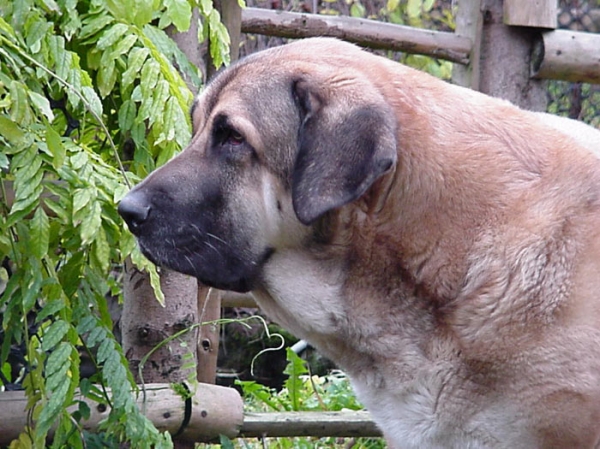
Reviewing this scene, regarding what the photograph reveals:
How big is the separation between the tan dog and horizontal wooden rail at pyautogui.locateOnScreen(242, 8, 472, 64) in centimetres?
250

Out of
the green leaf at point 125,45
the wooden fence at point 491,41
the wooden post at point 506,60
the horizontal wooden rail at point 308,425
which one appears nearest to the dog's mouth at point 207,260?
the green leaf at point 125,45

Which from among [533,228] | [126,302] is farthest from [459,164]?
[126,302]

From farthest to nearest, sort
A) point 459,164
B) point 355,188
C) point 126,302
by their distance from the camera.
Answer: point 126,302
point 459,164
point 355,188

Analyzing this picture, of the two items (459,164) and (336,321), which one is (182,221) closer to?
(336,321)

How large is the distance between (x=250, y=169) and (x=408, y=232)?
53 centimetres

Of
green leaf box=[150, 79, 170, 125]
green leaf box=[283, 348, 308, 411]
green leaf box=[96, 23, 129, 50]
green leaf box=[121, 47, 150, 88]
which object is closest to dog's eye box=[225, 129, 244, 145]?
green leaf box=[150, 79, 170, 125]

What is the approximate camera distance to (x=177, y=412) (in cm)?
415

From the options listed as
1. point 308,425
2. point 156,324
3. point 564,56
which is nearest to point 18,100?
point 156,324

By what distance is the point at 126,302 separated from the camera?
4203 millimetres

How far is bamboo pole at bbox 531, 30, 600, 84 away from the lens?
6234mm

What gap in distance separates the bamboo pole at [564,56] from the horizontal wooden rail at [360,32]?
0.45m

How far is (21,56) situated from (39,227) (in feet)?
1.82

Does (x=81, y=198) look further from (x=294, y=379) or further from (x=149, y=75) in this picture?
(x=294, y=379)

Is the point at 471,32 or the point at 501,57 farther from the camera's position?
the point at 471,32
